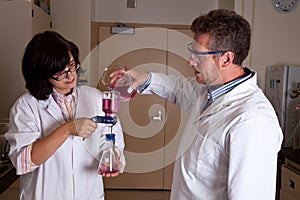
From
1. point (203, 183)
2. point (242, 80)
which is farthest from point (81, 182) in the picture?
point (242, 80)

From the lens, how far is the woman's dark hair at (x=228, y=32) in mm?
1056

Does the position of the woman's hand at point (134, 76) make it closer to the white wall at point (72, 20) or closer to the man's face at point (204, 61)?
the man's face at point (204, 61)

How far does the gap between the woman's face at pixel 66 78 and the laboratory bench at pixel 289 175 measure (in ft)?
5.67

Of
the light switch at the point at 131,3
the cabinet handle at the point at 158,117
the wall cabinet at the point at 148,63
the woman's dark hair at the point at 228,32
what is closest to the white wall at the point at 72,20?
the wall cabinet at the point at 148,63

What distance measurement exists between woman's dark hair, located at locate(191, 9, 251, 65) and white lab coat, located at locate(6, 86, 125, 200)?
19.0 inches

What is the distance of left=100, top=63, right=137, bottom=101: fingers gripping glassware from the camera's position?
4.32ft

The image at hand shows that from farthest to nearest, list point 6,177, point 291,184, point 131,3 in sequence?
1. point 131,3
2. point 291,184
3. point 6,177

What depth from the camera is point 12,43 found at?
225cm

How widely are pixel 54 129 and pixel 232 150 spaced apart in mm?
620

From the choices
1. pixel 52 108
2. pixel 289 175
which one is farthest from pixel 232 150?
pixel 289 175

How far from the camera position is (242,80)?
3.66 ft

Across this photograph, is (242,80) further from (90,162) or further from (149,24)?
(149,24)

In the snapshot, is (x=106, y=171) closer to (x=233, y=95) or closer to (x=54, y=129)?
(x=54, y=129)

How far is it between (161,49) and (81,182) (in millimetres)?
2700
